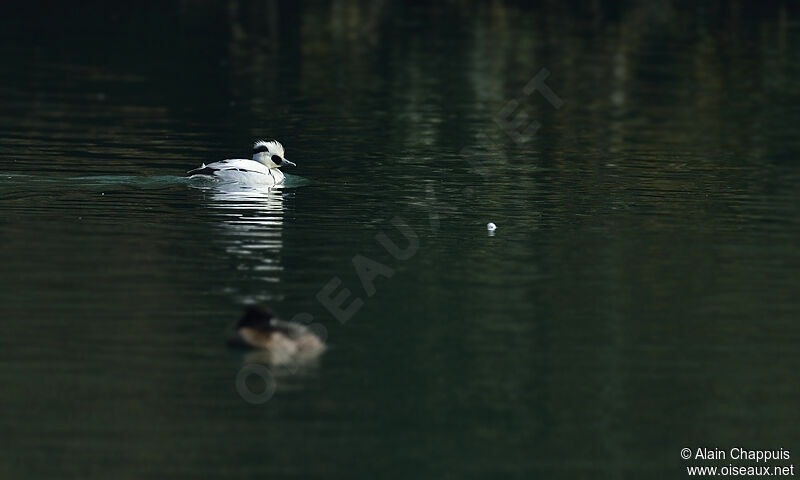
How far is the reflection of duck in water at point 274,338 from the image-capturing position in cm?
1622

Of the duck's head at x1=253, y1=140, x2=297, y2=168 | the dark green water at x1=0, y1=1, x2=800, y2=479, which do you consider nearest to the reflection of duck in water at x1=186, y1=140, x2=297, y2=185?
the duck's head at x1=253, y1=140, x2=297, y2=168

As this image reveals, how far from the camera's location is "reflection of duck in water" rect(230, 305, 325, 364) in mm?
16219

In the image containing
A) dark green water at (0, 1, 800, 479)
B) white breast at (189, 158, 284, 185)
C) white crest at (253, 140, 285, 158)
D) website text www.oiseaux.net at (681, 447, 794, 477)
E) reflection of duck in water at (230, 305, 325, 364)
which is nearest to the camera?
website text www.oiseaux.net at (681, 447, 794, 477)

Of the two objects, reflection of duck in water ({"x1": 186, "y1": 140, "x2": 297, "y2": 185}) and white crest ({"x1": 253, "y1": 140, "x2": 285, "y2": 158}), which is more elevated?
white crest ({"x1": 253, "y1": 140, "x2": 285, "y2": 158})

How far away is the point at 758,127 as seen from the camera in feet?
121

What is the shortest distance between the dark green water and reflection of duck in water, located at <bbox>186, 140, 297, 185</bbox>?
393 mm

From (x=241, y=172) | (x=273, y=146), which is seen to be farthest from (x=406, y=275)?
(x=273, y=146)

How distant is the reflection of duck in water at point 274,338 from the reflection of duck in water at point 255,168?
11.2 metres

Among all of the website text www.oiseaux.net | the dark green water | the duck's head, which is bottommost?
the website text www.oiseaux.net

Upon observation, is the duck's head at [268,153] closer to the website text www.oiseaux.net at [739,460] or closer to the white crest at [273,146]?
the white crest at [273,146]

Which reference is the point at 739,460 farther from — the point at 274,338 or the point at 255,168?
the point at 255,168

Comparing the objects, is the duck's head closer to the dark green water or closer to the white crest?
the white crest

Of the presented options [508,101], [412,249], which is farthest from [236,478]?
[508,101]

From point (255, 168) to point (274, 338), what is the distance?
11.8 metres
